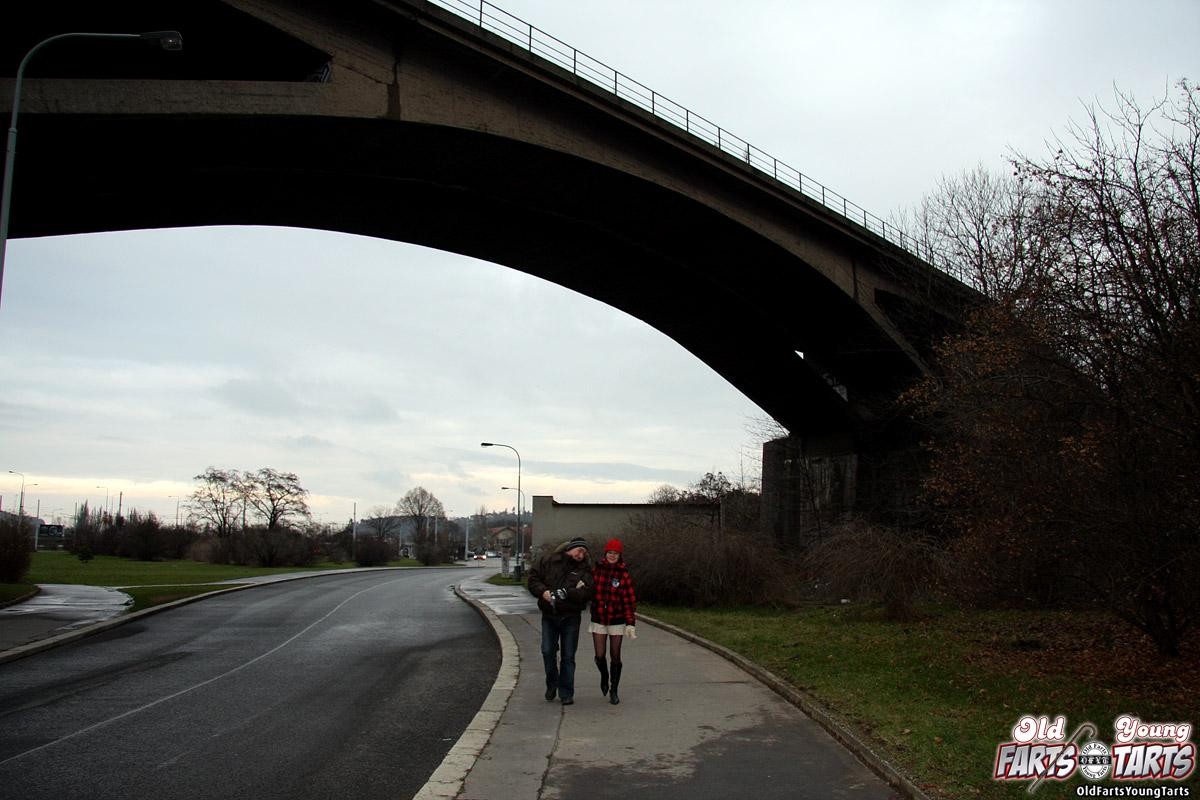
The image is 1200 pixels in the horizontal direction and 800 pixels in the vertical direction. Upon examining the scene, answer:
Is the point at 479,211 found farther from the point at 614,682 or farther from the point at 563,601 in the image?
the point at 614,682

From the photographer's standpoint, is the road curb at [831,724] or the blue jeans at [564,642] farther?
the blue jeans at [564,642]

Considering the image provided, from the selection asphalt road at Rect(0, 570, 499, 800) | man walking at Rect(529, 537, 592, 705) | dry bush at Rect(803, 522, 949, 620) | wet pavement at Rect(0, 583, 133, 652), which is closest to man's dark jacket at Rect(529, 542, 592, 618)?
man walking at Rect(529, 537, 592, 705)

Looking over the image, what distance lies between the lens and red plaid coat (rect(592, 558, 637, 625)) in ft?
28.8

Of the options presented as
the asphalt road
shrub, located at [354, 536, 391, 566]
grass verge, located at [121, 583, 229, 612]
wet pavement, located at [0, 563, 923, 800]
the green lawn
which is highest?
the green lawn

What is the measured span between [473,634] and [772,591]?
8245 millimetres

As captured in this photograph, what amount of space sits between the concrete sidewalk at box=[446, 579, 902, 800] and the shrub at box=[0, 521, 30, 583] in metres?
24.4

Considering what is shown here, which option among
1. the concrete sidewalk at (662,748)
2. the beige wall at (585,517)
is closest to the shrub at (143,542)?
the beige wall at (585,517)

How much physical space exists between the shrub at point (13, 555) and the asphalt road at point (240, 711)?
13.8 metres

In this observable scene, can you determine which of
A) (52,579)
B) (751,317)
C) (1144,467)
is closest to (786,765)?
(1144,467)

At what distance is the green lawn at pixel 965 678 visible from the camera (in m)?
6.66

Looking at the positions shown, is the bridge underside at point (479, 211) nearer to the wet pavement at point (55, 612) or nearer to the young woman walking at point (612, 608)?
the wet pavement at point (55, 612)

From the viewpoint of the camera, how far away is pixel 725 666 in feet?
37.7

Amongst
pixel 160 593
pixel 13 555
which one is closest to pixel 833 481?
pixel 160 593

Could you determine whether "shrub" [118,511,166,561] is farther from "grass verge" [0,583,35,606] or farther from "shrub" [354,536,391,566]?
"grass verge" [0,583,35,606]
